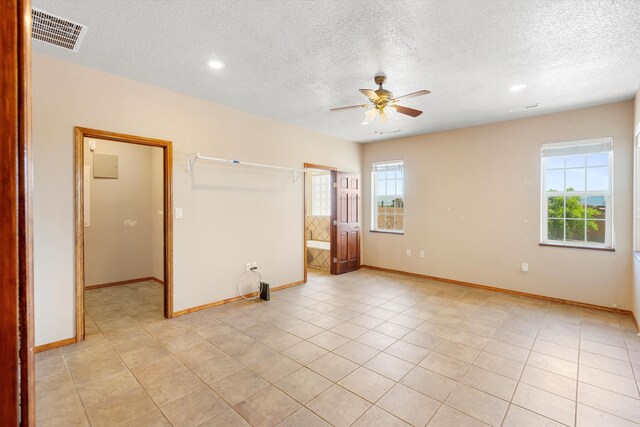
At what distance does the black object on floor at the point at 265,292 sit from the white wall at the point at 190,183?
329 millimetres

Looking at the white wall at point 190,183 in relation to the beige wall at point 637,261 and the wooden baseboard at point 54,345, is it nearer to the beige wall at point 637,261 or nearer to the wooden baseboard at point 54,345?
the wooden baseboard at point 54,345

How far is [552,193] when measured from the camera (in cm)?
449

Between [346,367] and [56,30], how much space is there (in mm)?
3635

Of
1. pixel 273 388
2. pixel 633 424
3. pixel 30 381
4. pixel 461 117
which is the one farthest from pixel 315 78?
pixel 633 424

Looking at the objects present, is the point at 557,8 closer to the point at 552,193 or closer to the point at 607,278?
the point at 552,193

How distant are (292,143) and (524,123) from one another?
3593 mm

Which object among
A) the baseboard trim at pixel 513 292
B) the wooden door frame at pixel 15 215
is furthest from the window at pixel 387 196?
the wooden door frame at pixel 15 215

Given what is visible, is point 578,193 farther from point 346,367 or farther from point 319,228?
point 319,228

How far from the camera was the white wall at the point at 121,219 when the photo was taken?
4887mm

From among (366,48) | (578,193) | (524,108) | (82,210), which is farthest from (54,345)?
(578,193)

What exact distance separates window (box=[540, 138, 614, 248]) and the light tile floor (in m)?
1.03

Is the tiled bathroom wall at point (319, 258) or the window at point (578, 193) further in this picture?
the tiled bathroom wall at point (319, 258)

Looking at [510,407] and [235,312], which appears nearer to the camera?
[510,407]

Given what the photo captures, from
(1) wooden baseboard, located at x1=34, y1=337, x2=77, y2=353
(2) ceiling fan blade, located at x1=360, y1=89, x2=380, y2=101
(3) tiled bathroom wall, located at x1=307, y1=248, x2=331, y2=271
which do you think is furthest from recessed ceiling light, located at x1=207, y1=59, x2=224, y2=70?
(3) tiled bathroom wall, located at x1=307, y1=248, x2=331, y2=271
